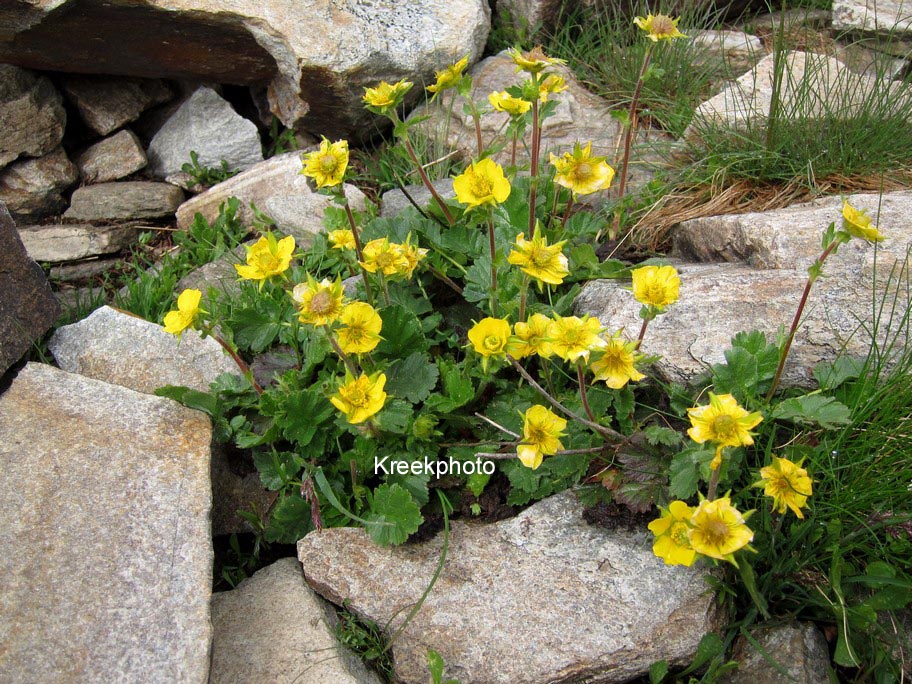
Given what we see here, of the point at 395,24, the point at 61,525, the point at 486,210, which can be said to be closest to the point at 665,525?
the point at 486,210

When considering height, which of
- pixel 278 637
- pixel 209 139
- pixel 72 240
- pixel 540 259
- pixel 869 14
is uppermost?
pixel 869 14

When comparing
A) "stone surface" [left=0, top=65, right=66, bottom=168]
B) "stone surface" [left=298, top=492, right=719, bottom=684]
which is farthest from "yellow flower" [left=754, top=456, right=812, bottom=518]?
"stone surface" [left=0, top=65, right=66, bottom=168]

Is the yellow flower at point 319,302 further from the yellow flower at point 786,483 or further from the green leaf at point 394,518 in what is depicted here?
the yellow flower at point 786,483

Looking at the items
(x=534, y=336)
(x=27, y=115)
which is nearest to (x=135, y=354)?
(x=534, y=336)

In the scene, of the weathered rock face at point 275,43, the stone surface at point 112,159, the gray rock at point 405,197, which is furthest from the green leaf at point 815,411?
the stone surface at point 112,159

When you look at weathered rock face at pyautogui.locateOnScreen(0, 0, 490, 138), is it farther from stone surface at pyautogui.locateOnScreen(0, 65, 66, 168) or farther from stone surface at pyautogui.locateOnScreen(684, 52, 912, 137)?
stone surface at pyautogui.locateOnScreen(684, 52, 912, 137)

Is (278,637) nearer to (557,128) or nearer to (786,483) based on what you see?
(786,483)

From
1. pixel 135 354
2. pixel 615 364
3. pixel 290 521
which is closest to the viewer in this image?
pixel 615 364
